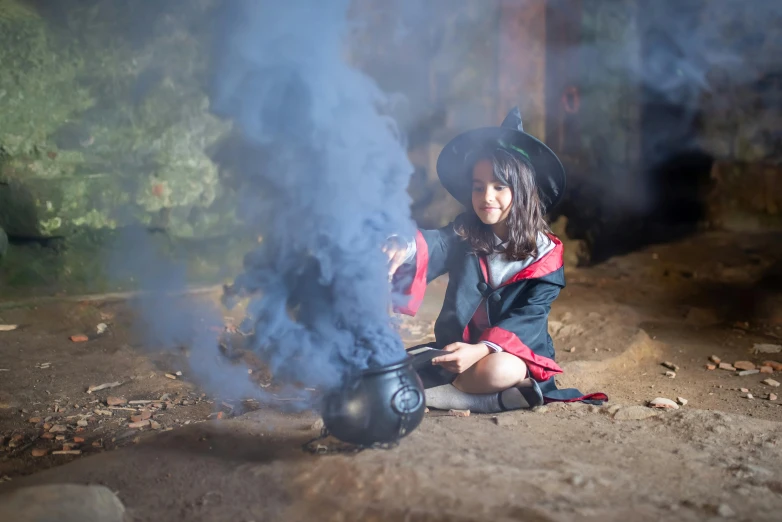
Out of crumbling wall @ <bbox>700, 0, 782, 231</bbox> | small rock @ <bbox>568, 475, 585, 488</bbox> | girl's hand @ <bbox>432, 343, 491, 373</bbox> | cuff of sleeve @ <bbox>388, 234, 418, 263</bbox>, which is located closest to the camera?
small rock @ <bbox>568, 475, 585, 488</bbox>

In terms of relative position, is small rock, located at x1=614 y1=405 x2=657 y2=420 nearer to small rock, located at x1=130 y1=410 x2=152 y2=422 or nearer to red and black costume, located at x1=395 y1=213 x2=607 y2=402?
red and black costume, located at x1=395 y1=213 x2=607 y2=402

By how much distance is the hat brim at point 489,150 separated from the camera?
2.73 m

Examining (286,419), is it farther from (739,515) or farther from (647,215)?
(647,215)

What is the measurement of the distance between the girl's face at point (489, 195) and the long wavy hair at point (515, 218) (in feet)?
0.06

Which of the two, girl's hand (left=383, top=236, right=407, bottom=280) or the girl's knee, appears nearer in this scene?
girl's hand (left=383, top=236, right=407, bottom=280)

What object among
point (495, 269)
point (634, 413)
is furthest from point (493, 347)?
point (634, 413)

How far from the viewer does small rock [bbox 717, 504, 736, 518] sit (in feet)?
6.21

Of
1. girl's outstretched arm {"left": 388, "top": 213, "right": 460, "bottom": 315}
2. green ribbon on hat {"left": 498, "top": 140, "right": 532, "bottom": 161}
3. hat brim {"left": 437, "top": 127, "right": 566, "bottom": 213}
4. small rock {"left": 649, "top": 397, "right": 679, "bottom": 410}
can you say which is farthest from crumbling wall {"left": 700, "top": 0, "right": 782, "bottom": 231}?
girl's outstretched arm {"left": 388, "top": 213, "right": 460, "bottom": 315}

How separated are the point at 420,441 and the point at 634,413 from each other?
3.34 ft

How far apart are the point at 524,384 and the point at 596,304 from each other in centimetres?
258

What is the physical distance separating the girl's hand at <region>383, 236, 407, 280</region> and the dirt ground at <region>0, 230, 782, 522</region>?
2.07ft

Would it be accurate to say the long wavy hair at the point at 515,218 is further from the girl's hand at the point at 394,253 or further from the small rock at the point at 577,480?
the small rock at the point at 577,480

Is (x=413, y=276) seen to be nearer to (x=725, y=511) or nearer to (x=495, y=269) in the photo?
(x=495, y=269)

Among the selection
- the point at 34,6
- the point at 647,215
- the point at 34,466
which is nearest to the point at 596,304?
the point at 647,215
